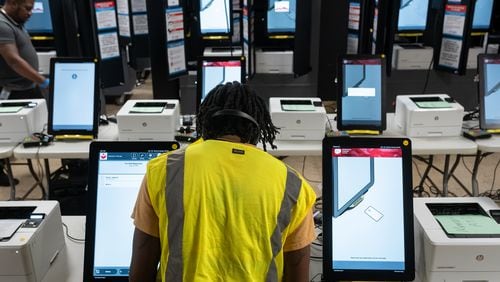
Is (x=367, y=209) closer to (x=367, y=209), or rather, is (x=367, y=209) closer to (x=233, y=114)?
(x=367, y=209)

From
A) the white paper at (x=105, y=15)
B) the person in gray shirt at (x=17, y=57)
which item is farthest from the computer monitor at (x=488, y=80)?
the white paper at (x=105, y=15)

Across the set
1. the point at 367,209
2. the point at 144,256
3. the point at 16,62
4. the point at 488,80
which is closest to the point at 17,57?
the point at 16,62

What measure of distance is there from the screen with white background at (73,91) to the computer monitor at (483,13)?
4019mm

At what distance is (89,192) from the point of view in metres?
1.47

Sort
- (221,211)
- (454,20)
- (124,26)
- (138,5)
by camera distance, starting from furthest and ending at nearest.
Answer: (124,26), (138,5), (454,20), (221,211)

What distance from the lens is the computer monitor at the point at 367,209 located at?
58.5 inches

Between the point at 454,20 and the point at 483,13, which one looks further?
the point at 483,13

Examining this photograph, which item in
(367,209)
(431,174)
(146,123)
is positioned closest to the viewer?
(367,209)

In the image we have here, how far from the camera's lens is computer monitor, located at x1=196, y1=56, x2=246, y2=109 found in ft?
9.65

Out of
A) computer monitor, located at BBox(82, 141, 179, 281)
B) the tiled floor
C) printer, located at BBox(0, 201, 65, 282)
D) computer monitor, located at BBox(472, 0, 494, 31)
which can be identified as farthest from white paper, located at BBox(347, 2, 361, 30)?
printer, located at BBox(0, 201, 65, 282)

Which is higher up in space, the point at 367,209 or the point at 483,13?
the point at 483,13

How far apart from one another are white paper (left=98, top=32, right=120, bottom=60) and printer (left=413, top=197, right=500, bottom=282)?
4192 millimetres

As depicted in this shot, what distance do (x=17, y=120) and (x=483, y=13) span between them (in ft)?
14.9

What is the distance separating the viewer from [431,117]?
285 centimetres
